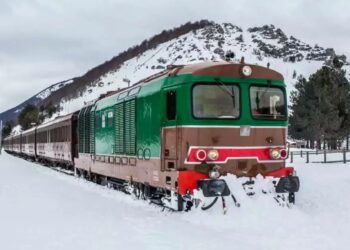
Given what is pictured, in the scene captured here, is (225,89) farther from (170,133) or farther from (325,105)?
(325,105)

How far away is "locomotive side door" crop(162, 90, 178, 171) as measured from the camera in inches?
412

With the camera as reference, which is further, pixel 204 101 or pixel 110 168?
pixel 110 168

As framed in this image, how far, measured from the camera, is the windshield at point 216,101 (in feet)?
33.7

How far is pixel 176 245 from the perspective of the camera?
23.9 feet

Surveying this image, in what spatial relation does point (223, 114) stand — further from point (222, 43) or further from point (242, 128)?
point (222, 43)

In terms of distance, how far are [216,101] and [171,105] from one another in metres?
0.93

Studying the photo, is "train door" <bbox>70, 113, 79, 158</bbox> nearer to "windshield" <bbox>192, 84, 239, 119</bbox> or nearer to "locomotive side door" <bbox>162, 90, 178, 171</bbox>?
"locomotive side door" <bbox>162, 90, 178, 171</bbox>

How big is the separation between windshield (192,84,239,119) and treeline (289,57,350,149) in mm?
41056

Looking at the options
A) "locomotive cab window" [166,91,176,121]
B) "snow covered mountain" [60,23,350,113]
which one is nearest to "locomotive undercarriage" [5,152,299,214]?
"locomotive cab window" [166,91,176,121]

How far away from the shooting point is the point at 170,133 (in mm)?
10641

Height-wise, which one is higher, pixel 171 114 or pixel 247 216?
pixel 171 114

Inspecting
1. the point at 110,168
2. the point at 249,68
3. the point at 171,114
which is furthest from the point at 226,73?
the point at 110,168

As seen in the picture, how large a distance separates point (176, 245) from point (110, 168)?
8795 mm

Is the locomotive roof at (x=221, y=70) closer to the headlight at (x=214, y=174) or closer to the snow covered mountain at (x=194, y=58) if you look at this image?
the headlight at (x=214, y=174)
